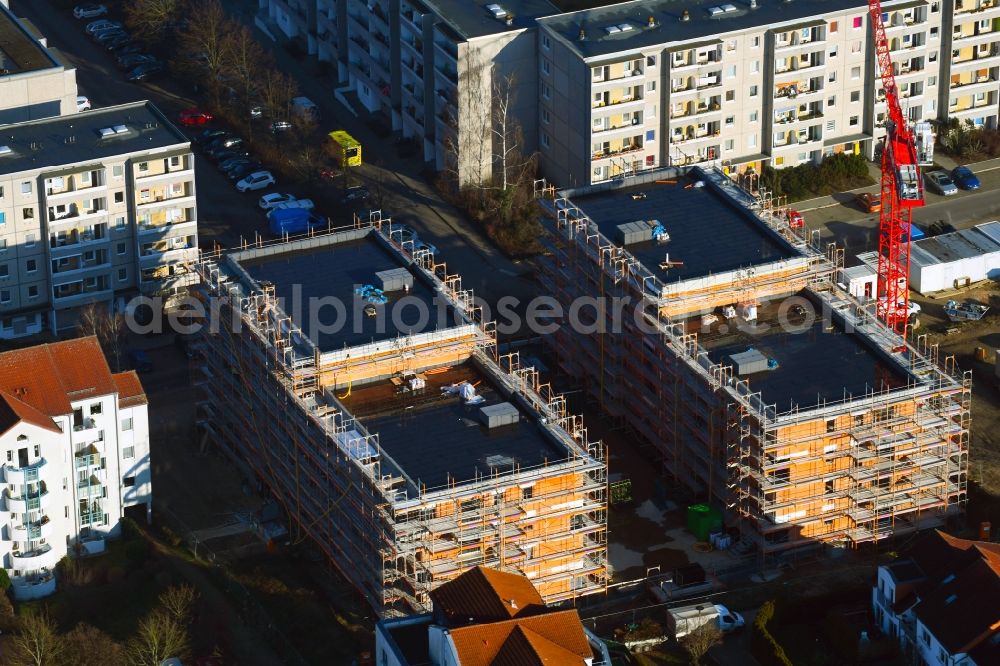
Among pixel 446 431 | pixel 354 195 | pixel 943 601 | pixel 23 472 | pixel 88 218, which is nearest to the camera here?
pixel 943 601

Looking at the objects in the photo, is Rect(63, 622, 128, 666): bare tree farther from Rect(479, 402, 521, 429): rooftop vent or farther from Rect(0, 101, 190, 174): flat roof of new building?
Rect(0, 101, 190, 174): flat roof of new building

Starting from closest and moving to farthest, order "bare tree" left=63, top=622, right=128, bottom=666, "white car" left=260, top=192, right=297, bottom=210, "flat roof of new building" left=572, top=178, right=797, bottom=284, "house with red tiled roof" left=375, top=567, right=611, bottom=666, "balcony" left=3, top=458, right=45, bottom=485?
"house with red tiled roof" left=375, top=567, right=611, bottom=666 → "bare tree" left=63, top=622, right=128, bottom=666 → "balcony" left=3, top=458, right=45, bottom=485 → "flat roof of new building" left=572, top=178, right=797, bottom=284 → "white car" left=260, top=192, right=297, bottom=210

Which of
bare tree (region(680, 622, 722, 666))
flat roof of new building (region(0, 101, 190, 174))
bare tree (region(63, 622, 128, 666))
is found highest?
flat roof of new building (region(0, 101, 190, 174))

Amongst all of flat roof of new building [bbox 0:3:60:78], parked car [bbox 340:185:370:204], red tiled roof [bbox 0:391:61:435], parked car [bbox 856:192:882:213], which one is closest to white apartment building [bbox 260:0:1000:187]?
parked car [bbox 856:192:882:213]

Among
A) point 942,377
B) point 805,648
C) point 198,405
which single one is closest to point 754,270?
point 942,377

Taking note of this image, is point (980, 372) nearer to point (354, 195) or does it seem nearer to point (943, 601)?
point (943, 601)

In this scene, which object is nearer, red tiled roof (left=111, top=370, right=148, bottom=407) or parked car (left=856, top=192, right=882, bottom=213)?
red tiled roof (left=111, top=370, right=148, bottom=407)

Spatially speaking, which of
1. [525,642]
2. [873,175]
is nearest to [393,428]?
[525,642]
